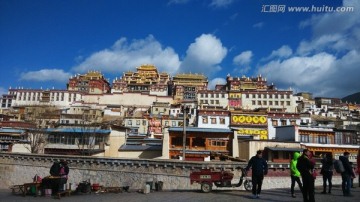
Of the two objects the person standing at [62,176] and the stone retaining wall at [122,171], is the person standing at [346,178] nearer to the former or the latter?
the person standing at [62,176]

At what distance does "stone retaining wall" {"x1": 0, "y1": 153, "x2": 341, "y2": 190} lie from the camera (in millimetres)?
26047

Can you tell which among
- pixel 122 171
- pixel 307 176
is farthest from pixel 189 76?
pixel 307 176

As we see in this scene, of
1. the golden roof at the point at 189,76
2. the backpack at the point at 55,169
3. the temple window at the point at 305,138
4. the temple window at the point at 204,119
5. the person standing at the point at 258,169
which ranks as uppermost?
the golden roof at the point at 189,76

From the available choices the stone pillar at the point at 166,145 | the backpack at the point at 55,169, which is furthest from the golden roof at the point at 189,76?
the backpack at the point at 55,169

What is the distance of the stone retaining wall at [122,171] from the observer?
26047 millimetres

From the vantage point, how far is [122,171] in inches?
1119

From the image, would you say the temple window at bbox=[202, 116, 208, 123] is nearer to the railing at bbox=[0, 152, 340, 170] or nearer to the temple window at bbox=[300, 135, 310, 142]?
the temple window at bbox=[300, 135, 310, 142]

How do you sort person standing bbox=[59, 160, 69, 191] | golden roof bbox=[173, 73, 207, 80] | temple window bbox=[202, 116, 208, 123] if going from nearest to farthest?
person standing bbox=[59, 160, 69, 191] → temple window bbox=[202, 116, 208, 123] → golden roof bbox=[173, 73, 207, 80]

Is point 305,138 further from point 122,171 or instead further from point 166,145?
point 122,171

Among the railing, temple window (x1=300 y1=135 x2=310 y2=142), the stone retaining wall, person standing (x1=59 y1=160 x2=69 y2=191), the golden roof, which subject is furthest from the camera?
the golden roof

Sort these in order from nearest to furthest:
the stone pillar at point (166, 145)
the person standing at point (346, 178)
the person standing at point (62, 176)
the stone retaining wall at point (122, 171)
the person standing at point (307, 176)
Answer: the person standing at point (307, 176)
the person standing at point (346, 178)
the person standing at point (62, 176)
the stone retaining wall at point (122, 171)
the stone pillar at point (166, 145)

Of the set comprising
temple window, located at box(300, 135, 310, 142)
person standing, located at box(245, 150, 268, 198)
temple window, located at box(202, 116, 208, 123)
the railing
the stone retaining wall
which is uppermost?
temple window, located at box(202, 116, 208, 123)

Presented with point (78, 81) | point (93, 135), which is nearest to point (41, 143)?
point (93, 135)

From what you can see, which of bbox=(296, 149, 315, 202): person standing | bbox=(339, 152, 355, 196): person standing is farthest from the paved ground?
bbox=(296, 149, 315, 202): person standing
